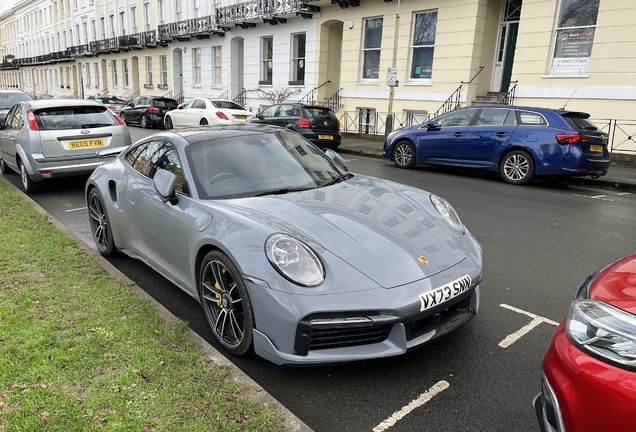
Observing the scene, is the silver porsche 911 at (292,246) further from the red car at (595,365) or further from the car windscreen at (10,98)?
the car windscreen at (10,98)

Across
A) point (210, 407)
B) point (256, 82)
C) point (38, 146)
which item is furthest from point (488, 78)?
point (210, 407)

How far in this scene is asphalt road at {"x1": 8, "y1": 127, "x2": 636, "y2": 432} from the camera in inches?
102

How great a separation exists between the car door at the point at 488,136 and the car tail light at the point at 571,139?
941 mm

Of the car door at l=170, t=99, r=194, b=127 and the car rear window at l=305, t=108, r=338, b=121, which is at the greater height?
the car rear window at l=305, t=108, r=338, b=121

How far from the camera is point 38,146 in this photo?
7.66 metres

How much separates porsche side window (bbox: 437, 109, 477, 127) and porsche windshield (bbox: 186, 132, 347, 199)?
23.4 ft

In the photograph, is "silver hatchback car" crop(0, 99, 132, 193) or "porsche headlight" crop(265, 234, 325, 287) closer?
"porsche headlight" crop(265, 234, 325, 287)

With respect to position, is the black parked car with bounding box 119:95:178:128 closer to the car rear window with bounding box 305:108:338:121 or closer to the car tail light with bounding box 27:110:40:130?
the car rear window with bounding box 305:108:338:121

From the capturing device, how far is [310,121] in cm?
1435

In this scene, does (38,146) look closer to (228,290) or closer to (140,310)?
(140,310)

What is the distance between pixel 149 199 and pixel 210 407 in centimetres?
204

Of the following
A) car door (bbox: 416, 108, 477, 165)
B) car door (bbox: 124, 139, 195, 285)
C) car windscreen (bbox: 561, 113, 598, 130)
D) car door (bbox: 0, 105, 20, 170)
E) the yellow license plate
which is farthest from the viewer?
car door (bbox: 416, 108, 477, 165)

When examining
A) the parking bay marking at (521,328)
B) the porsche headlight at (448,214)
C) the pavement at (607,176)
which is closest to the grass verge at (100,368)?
the parking bay marking at (521,328)

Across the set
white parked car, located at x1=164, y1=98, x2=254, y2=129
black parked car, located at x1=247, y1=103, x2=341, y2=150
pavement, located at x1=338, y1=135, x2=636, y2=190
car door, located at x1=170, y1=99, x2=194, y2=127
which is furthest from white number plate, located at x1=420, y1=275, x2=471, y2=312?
car door, located at x1=170, y1=99, x2=194, y2=127
